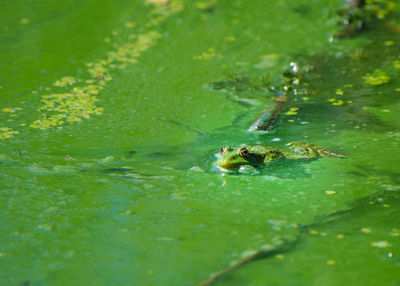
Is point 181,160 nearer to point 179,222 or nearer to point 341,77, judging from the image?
point 179,222

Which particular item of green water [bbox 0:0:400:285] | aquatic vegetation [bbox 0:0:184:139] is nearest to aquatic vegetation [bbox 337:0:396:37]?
green water [bbox 0:0:400:285]

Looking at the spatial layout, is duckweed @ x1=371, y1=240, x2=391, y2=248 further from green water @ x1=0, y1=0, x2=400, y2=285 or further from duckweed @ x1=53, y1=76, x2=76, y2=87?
duckweed @ x1=53, y1=76, x2=76, y2=87

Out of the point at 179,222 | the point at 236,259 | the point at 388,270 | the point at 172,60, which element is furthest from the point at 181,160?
the point at 172,60

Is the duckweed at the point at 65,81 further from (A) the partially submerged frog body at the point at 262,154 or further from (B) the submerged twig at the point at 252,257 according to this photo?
(B) the submerged twig at the point at 252,257

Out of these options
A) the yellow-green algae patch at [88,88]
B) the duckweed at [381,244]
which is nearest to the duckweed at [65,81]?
the yellow-green algae patch at [88,88]

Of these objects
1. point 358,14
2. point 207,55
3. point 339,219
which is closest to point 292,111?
point 207,55

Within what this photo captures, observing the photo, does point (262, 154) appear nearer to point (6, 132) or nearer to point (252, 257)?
point (252, 257)
